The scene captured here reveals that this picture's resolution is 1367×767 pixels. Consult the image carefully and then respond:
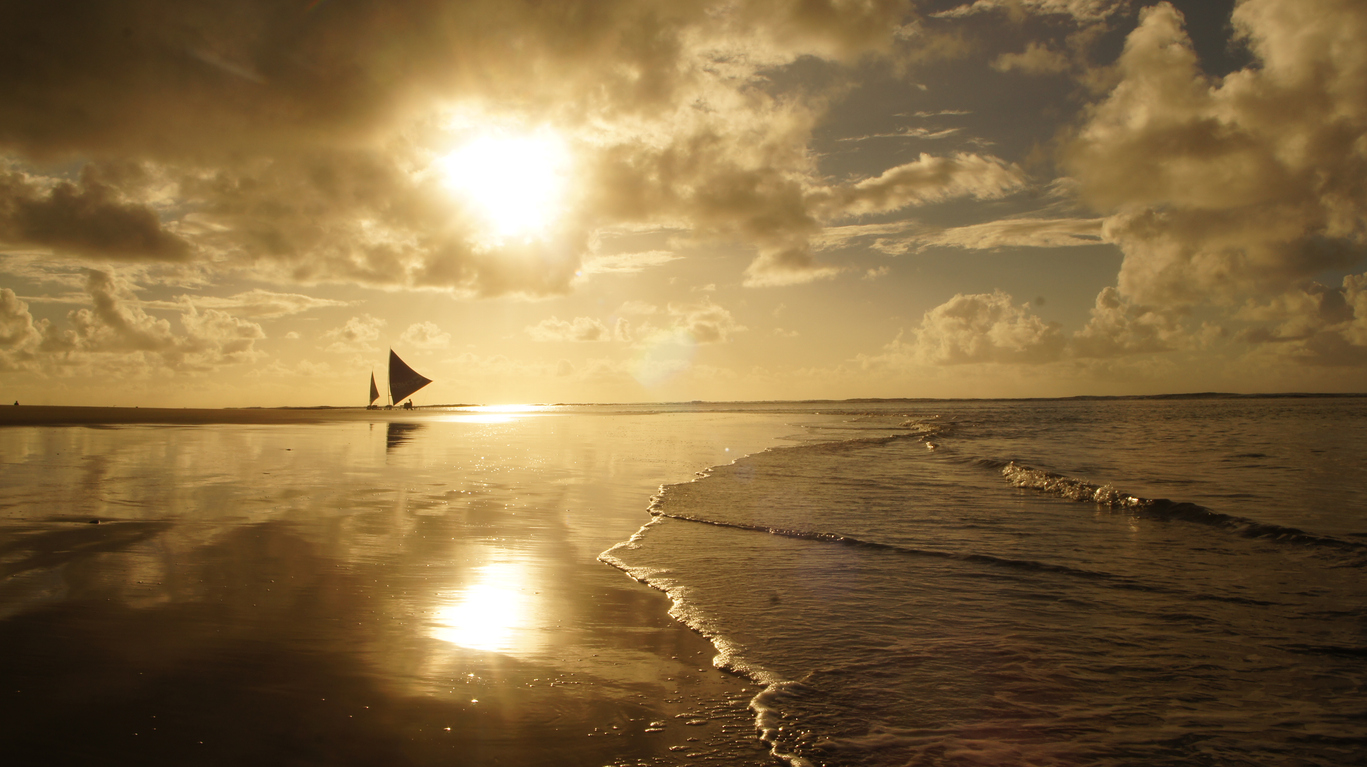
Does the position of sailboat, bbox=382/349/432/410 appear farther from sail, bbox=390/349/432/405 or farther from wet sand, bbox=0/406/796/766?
wet sand, bbox=0/406/796/766

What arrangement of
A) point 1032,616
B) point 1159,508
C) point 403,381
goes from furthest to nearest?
point 403,381
point 1159,508
point 1032,616

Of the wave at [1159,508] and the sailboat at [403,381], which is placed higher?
the sailboat at [403,381]

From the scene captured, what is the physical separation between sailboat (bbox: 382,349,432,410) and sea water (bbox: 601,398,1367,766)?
78.0m

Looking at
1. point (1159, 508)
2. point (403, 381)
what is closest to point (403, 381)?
point (403, 381)

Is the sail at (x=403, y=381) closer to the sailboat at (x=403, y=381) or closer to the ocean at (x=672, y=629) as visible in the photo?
the sailboat at (x=403, y=381)

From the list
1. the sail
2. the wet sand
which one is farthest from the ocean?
the sail

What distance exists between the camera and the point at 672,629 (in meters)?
6.28

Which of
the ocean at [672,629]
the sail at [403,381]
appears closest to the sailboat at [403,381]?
the sail at [403,381]

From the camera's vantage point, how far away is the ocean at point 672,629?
4.16 metres

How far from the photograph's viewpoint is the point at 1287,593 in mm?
7703

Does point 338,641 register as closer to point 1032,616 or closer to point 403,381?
point 1032,616

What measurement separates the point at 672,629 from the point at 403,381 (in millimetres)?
87563

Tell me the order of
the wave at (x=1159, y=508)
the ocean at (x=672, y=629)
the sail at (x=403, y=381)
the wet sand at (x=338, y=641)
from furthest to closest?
the sail at (x=403, y=381)
the wave at (x=1159, y=508)
the ocean at (x=672, y=629)
the wet sand at (x=338, y=641)

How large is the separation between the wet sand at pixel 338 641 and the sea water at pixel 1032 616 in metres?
0.77
